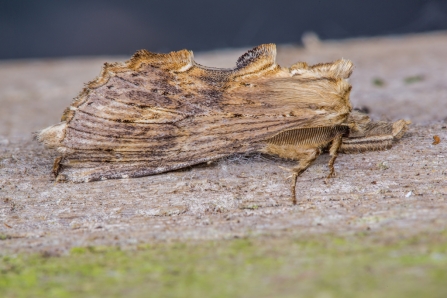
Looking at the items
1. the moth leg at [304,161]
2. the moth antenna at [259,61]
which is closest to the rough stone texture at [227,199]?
the moth leg at [304,161]

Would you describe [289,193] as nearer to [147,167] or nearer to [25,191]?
[147,167]

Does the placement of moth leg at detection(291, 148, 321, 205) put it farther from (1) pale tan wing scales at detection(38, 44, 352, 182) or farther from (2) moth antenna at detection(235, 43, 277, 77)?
(2) moth antenna at detection(235, 43, 277, 77)

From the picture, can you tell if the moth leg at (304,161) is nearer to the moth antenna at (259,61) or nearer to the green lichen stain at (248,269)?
the moth antenna at (259,61)

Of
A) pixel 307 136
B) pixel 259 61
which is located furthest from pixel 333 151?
pixel 259 61

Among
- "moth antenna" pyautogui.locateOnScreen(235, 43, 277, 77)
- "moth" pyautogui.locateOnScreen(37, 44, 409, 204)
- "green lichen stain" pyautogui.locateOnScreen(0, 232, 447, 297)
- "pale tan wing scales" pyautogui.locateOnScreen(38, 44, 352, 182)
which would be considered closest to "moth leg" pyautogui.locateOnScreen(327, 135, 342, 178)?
"moth" pyautogui.locateOnScreen(37, 44, 409, 204)

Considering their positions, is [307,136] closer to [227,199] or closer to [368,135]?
[368,135]

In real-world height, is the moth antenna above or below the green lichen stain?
above
